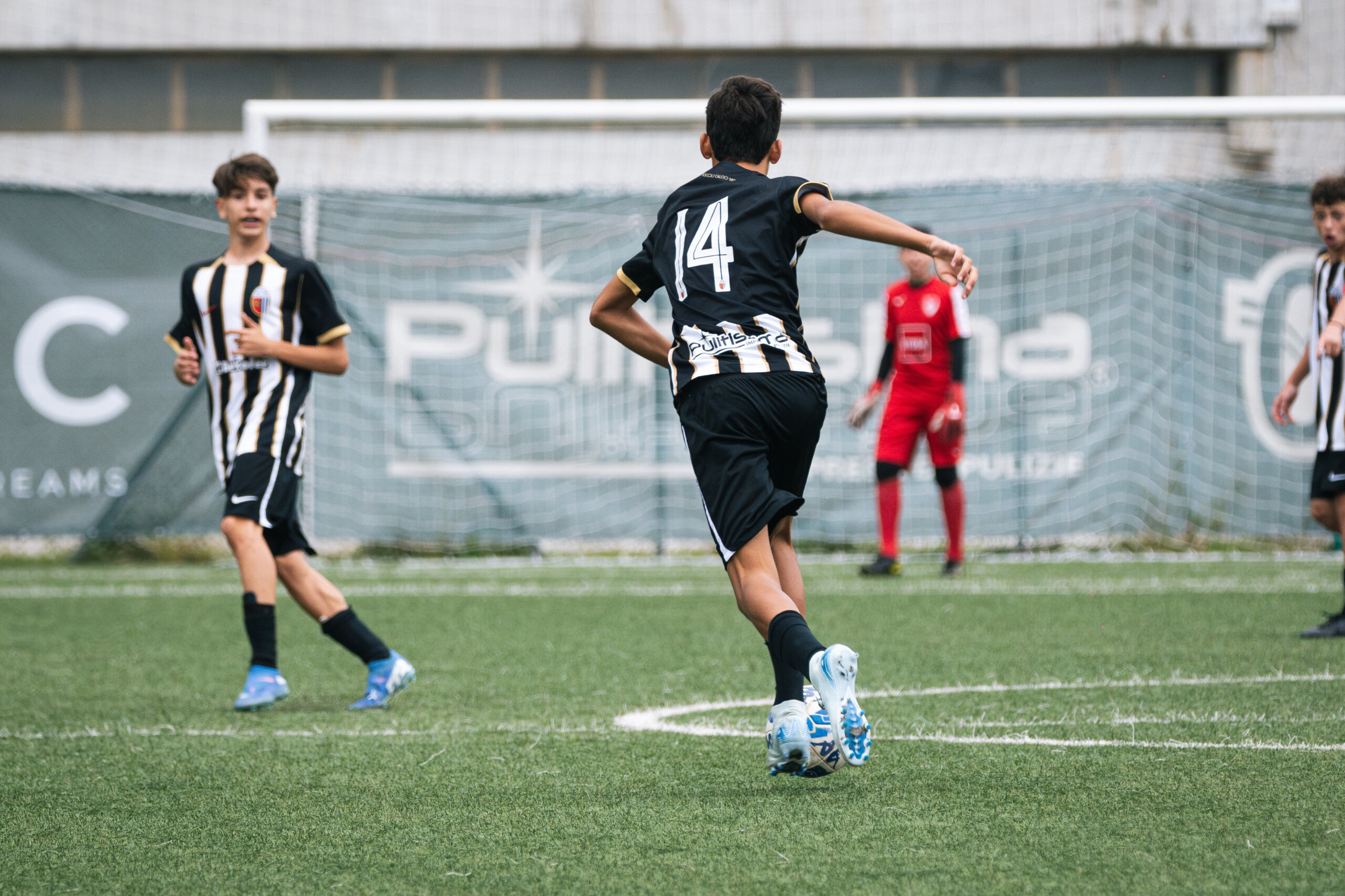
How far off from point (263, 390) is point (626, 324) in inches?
62.5

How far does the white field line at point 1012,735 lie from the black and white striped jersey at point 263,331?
1.52 m

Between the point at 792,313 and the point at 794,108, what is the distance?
609cm

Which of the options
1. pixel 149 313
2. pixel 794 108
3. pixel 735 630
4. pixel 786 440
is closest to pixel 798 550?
pixel 794 108

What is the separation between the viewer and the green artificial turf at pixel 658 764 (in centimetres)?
262

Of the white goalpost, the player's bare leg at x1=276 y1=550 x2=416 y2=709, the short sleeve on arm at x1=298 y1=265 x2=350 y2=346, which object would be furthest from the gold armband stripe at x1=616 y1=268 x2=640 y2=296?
the white goalpost

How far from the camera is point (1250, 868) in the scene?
8.21 ft

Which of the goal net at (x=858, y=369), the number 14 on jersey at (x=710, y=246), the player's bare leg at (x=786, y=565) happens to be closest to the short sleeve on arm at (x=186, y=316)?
the number 14 on jersey at (x=710, y=246)

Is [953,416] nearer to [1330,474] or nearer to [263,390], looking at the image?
[1330,474]

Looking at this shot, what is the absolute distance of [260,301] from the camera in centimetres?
480

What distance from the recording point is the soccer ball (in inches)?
118

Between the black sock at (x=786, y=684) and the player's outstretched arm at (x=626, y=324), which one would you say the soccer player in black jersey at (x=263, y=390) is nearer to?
the player's outstretched arm at (x=626, y=324)

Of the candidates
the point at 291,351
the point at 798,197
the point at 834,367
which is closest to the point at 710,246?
the point at 798,197

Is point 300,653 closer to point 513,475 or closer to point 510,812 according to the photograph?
point 510,812

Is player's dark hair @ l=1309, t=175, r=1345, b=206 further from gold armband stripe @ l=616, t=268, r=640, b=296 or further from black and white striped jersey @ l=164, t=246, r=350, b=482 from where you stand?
black and white striped jersey @ l=164, t=246, r=350, b=482
